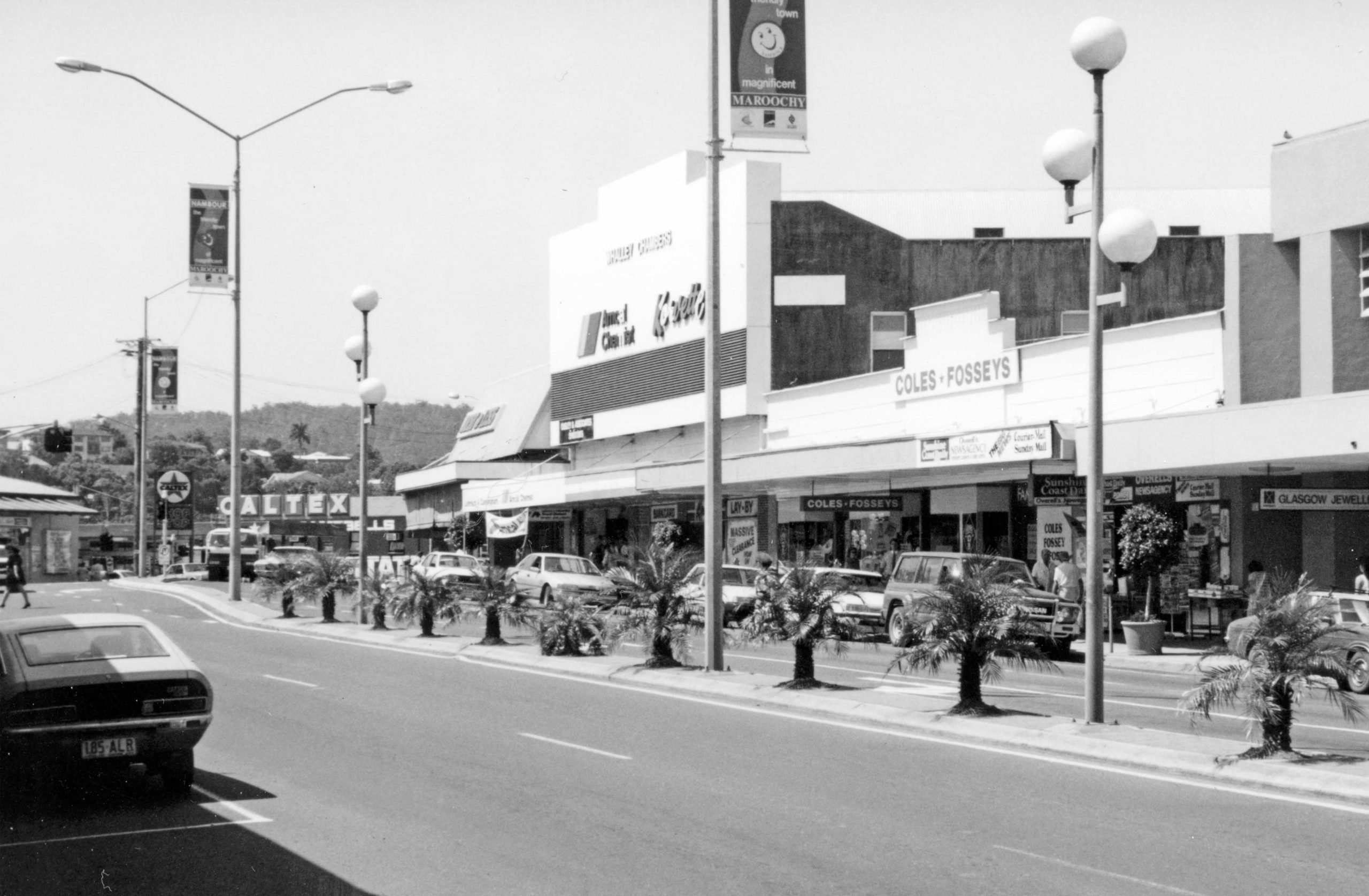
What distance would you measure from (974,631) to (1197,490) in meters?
16.3

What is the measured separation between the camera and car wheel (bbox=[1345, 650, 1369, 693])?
19.5 m

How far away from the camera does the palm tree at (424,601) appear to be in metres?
28.5

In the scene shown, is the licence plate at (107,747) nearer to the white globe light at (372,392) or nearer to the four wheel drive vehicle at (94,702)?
the four wheel drive vehicle at (94,702)

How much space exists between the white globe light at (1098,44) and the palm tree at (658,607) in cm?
928

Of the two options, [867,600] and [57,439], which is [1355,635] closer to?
[867,600]

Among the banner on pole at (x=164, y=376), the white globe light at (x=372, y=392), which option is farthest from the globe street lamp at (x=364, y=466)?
the banner on pole at (x=164, y=376)

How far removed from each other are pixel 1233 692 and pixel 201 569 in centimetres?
6269

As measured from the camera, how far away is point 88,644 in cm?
1178

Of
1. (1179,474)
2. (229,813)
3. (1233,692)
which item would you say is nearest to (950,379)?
(1179,474)

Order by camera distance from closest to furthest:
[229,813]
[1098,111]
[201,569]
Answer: [229,813] < [1098,111] < [201,569]

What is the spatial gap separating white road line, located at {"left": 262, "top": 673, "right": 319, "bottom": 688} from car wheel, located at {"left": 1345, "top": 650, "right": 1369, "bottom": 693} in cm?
1367

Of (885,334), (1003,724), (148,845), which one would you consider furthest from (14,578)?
(148,845)

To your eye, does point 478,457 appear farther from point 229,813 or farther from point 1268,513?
point 229,813

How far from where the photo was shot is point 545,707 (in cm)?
1772
